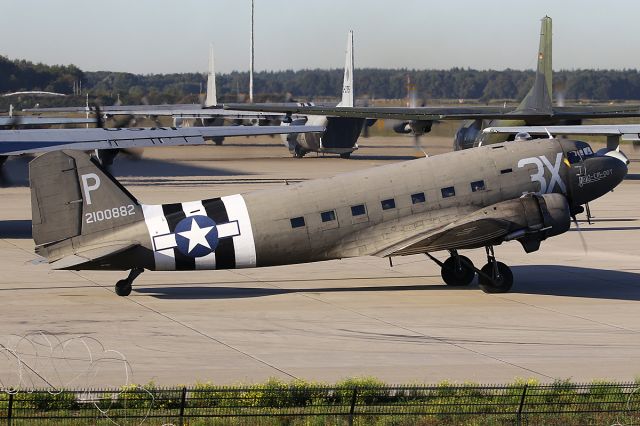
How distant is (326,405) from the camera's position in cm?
1611

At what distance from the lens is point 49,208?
25.9 m

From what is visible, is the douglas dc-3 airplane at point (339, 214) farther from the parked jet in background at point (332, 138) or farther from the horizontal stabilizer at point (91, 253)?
the parked jet in background at point (332, 138)

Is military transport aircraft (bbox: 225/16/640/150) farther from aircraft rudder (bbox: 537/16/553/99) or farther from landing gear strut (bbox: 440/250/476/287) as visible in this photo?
landing gear strut (bbox: 440/250/476/287)

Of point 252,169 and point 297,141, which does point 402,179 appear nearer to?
point 252,169

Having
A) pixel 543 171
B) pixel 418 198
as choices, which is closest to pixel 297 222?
pixel 418 198

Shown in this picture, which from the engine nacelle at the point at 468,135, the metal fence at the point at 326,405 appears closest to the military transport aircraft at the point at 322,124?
the engine nacelle at the point at 468,135

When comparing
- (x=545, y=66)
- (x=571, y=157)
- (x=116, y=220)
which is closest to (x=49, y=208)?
(x=116, y=220)

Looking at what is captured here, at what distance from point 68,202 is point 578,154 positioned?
13597 mm

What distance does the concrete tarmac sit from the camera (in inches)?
788

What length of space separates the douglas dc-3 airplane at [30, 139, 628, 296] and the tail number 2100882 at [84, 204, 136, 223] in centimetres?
3

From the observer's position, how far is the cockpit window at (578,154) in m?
29.0

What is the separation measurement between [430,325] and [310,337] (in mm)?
3005

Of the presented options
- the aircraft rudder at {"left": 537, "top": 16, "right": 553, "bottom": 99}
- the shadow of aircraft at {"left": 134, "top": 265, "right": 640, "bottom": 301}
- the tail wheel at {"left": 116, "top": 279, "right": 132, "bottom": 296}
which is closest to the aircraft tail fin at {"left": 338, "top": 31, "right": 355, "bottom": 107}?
the aircraft rudder at {"left": 537, "top": 16, "right": 553, "bottom": 99}

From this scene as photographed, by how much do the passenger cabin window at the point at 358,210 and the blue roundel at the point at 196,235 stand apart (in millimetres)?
3693
